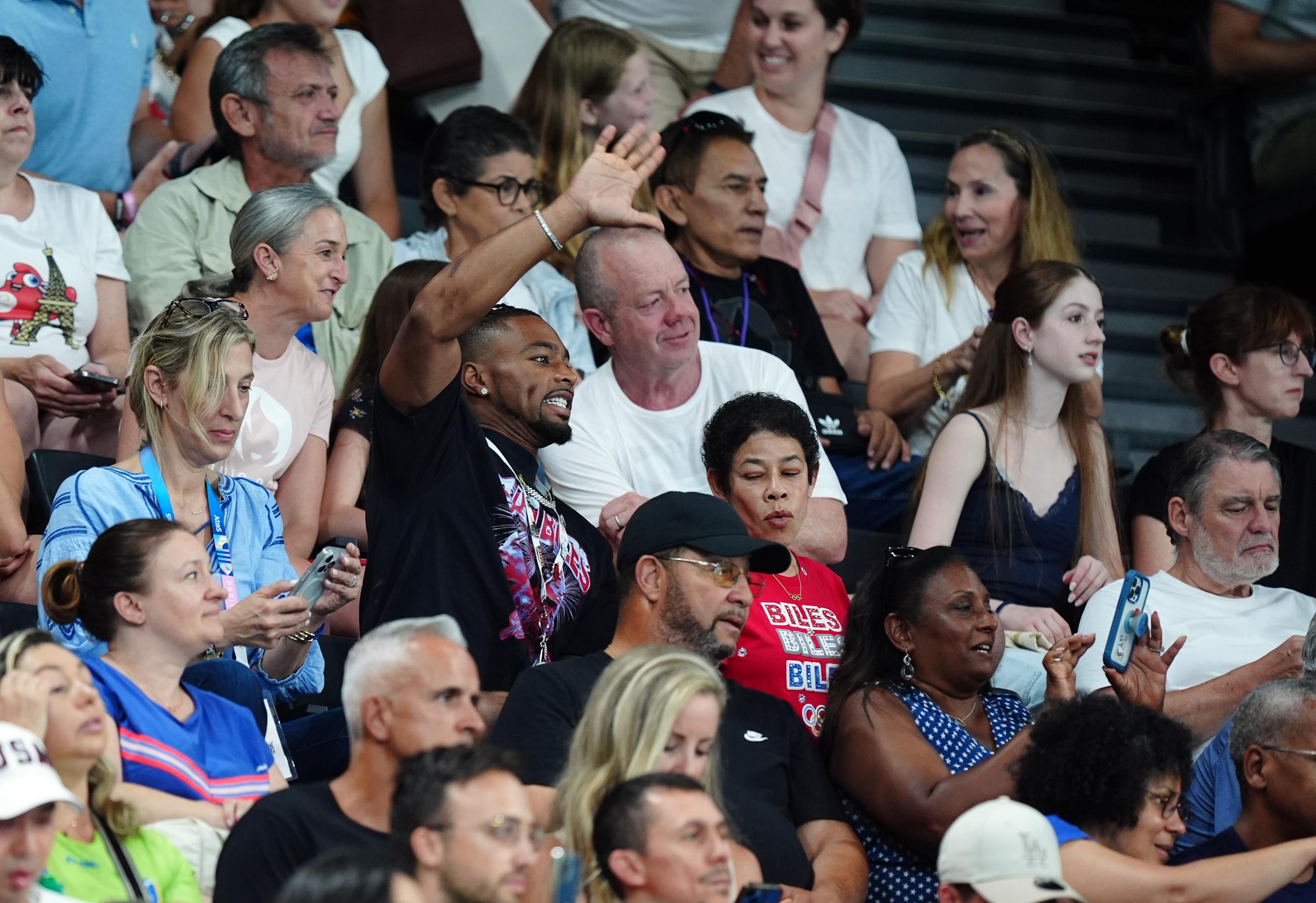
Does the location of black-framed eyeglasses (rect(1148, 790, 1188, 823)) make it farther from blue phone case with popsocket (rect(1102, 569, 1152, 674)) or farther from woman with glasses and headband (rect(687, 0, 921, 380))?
woman with glasses and headband (rect(687, 0, 921, 380))

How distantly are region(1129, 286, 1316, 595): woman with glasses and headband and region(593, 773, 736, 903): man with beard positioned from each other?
2.58 meters

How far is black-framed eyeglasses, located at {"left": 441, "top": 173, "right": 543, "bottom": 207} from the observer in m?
5.53

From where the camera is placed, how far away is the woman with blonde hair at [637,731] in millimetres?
3211

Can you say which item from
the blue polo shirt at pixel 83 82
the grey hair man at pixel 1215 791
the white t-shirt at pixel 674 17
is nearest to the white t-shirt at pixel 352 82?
the blue polo shirt at pixel 83 82

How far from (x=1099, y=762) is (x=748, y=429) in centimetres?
131

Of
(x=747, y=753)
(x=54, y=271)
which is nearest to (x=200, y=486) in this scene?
(x=54, y=271)

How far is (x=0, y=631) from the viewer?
157 inches

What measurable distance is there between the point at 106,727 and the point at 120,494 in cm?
84

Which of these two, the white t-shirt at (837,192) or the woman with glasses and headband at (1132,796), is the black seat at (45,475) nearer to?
the woman with glasses and headband at (1132,796)

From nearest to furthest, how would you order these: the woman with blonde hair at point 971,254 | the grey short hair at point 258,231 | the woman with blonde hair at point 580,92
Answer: the grey short hair at point 258,231 → the woman with blonde hair at point 971,254 → the woman with blonde hair at point 580,92

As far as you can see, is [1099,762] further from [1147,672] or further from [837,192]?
[837,192]

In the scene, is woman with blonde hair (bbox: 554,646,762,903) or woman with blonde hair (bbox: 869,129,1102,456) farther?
woman with blonde hair (bbox: 869,129,1102,456)

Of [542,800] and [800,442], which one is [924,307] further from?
A: [542,800]

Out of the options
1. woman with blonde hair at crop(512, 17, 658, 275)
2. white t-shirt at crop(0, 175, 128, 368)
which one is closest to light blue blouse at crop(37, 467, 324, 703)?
white t-shirt at crop(0, 175, 128, 368)
